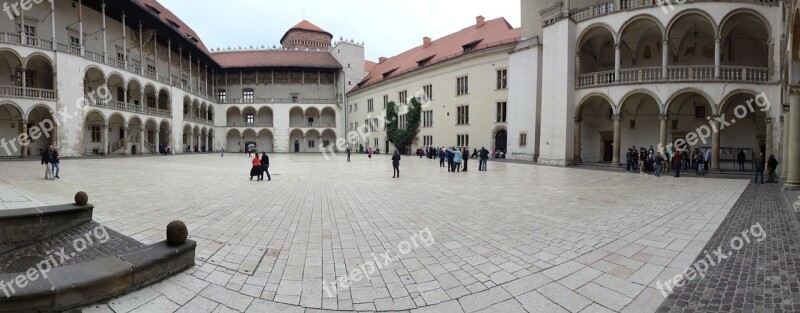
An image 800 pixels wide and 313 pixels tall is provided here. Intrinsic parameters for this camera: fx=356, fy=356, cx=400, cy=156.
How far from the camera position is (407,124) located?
46.3 metres

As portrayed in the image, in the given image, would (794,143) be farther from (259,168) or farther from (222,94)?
(222,94)

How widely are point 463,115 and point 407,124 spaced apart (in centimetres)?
912

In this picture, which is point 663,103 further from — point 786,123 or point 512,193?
point 512,193

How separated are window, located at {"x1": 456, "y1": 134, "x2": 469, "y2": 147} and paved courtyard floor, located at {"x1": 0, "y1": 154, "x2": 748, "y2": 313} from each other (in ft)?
91.5

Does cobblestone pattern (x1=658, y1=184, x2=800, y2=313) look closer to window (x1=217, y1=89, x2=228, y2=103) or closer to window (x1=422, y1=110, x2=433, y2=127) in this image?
window (x1=422, y1=110, x2=433, y2=127)

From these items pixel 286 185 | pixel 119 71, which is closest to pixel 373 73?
pixel 119 71

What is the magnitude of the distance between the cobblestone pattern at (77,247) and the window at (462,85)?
35865 mm

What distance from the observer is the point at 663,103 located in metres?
22.3

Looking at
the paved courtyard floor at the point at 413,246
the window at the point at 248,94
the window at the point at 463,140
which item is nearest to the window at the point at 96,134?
the window at the point at 248,94

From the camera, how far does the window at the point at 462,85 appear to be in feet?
128

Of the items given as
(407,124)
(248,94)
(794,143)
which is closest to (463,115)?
(407,124)

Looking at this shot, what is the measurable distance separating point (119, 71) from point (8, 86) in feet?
25.8

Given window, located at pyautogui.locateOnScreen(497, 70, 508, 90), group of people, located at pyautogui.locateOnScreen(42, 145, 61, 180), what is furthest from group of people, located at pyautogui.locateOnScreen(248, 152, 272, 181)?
window, located at pyautogui.locateOnScreen(497, 70, 508, 90)

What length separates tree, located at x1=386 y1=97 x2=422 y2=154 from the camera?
45.7 metres
